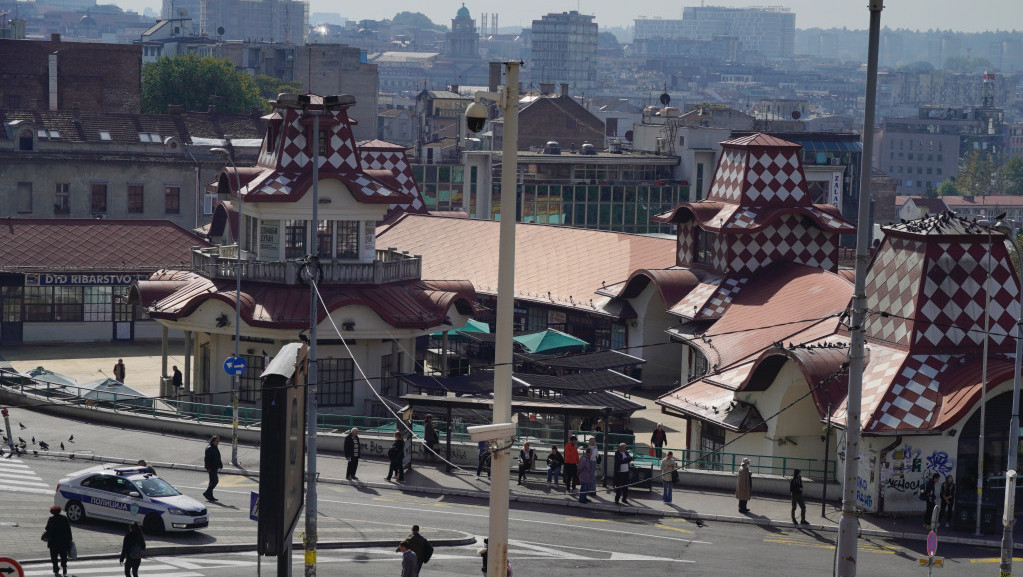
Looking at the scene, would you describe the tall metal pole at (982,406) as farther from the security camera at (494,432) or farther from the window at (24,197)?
the window at (24,197)

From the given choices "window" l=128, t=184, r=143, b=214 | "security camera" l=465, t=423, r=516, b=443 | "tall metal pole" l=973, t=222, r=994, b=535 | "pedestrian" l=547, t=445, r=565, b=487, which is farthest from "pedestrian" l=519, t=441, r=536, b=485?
"window" l=128, t=184, r=143, b=214

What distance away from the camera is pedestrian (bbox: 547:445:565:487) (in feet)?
135

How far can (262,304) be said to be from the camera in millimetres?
50688

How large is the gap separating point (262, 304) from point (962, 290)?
22071mm

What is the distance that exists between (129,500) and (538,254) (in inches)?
1459

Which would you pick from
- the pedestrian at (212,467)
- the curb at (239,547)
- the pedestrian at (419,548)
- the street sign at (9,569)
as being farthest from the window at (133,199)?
the street sign at (9,569)

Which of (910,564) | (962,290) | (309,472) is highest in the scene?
(962,290)

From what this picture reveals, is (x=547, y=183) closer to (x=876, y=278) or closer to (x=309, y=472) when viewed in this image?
(x=876, y=278)

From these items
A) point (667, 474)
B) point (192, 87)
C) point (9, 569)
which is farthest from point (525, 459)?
point (192, 87)

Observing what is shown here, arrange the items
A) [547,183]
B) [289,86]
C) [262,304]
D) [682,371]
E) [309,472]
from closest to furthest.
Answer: [309,472] < [262,304] < [682,371] < [547,183] < [289,86]

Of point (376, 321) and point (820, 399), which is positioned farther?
point (376, 321)

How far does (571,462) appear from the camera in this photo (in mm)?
40531

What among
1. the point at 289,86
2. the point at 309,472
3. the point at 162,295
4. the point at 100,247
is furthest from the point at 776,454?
the point at 289,86

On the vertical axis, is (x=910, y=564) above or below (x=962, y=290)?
below
